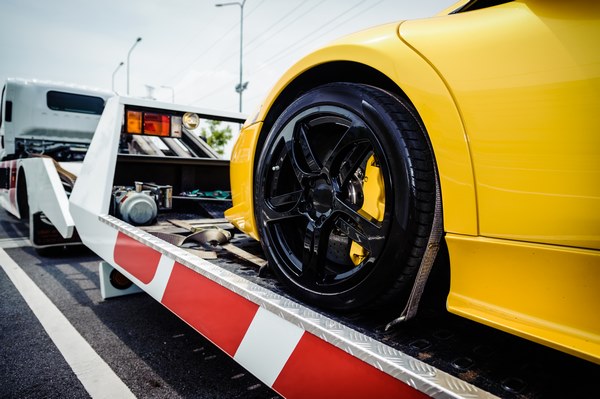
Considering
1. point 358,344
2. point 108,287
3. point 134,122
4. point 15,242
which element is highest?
point 134,122

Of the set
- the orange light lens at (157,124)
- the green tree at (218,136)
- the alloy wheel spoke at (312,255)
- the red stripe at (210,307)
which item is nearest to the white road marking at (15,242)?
the orange light lens at (157,124)

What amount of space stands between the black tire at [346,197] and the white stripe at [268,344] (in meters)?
0.16

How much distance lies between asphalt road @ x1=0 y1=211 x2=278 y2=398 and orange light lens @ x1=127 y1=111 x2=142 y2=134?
125 cm

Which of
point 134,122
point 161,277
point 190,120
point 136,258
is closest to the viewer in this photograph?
point 161,277

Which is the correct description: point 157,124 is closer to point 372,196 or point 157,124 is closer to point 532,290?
point 372,196

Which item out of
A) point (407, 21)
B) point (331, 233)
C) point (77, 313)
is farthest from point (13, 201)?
point (407, 21)

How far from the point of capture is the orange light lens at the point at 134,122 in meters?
2.44

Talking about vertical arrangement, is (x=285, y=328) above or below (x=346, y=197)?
below

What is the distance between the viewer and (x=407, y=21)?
1179mm

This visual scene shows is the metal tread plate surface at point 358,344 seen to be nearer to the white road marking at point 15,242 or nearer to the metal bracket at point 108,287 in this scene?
the metal bracket at point 108,287

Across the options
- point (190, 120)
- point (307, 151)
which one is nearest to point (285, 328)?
point (307, 151)

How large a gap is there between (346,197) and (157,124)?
179 cm

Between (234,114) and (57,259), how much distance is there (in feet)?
8.60

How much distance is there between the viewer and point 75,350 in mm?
2133
